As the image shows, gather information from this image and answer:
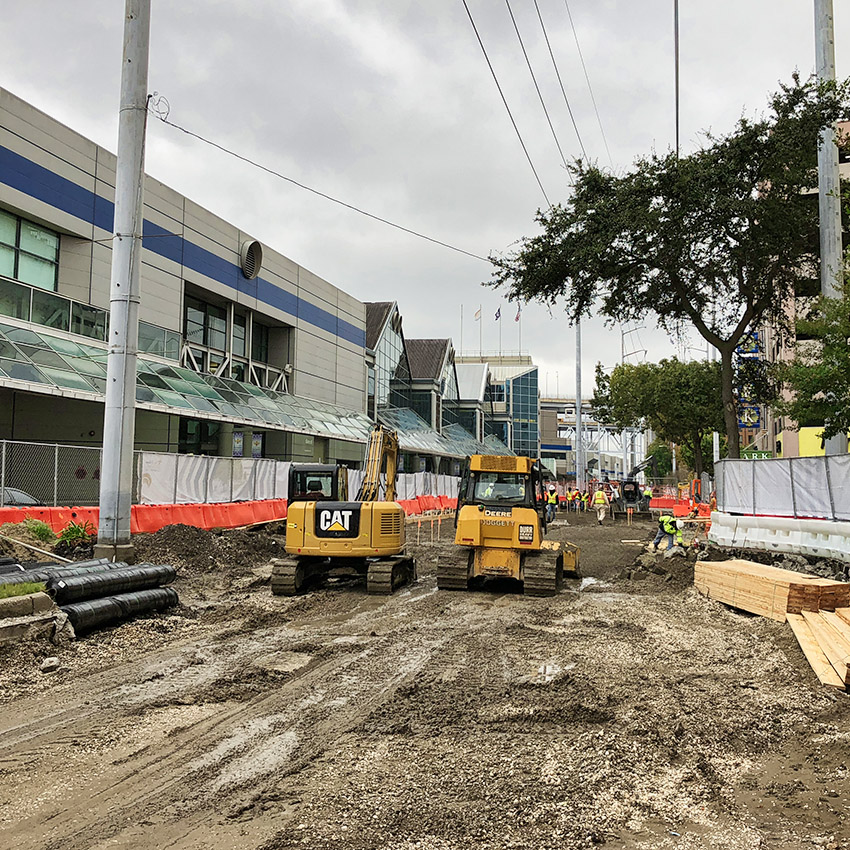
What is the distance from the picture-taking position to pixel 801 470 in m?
16.6

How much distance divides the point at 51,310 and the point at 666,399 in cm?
3796

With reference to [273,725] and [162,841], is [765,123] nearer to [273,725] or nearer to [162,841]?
[273,725]

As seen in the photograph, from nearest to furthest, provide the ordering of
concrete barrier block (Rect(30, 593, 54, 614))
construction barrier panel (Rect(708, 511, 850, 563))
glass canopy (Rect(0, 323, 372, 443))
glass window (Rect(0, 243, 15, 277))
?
concrete barrier block (Rect(30, 593, 54, 614)) < construction barrier panel (Rect(708, 511, 850, 563)) < glass canopy (Rect(0, 323, 372, 443)) < glass window (Rect(0, 243, 15, 277))

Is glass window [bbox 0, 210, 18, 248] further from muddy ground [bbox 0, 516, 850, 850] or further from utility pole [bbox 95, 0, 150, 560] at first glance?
muddy ground [bbox 0, 516, 850, 850]

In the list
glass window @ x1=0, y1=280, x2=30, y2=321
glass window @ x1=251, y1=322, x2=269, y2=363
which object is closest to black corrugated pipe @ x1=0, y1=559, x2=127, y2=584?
glass window @ x1=0, y1=280, x2=30, y2=321

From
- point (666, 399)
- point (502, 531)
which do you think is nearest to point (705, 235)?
point (502, 531)

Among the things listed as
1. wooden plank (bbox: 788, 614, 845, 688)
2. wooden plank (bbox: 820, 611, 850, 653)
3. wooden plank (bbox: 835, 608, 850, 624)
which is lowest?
wooden plank (bbox: 788, 614, 845, 688)

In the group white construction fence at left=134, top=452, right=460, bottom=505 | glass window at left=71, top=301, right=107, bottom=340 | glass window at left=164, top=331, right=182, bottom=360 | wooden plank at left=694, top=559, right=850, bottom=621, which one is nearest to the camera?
wooden plank at left=694, top=559, right=850, bottom=621

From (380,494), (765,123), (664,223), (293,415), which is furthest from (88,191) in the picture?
(765,123)

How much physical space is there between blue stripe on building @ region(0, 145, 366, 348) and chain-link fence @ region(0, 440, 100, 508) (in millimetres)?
5933

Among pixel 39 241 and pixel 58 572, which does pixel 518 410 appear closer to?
pixel 39 241

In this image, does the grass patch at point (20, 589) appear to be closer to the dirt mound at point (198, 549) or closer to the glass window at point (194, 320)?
the dirt mound at point (198, 549)

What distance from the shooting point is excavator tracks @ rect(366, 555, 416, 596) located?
14109 millimetres

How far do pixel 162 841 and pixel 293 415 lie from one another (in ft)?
103
